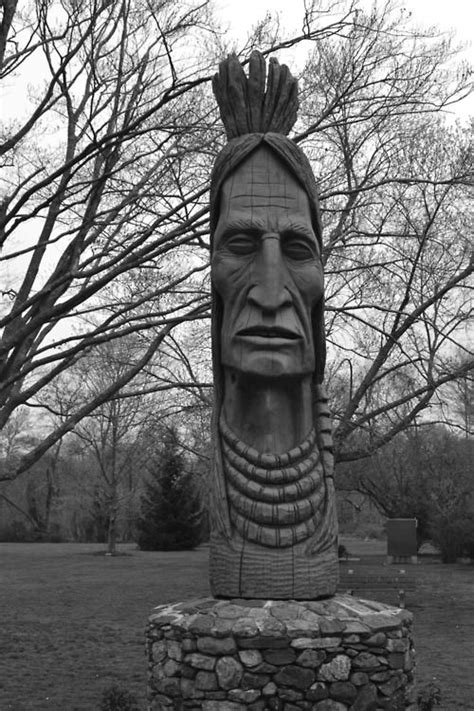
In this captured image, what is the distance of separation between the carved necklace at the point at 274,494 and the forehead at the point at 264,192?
172 cm

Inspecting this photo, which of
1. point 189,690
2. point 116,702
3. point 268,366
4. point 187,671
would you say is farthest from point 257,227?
point 116,702

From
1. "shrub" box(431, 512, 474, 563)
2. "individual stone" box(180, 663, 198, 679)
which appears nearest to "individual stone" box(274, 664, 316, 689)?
"individual stone" box(180, 663, 198, 679)

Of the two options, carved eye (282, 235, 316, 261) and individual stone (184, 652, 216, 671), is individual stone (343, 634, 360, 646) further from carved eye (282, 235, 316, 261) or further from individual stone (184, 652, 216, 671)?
carved eye (282, 235, 316, 261)

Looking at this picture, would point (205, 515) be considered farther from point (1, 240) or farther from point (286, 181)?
point (286, 181)

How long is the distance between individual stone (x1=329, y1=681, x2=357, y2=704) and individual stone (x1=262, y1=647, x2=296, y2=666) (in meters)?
0.33

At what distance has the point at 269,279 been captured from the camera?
5.52 meters

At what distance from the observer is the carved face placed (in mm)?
5492

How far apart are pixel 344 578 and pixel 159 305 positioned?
7213 mm

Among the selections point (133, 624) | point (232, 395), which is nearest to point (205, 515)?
point (133, 624)

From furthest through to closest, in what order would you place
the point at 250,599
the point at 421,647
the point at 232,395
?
the point at 421,647 → the point at 232,395 → the point at 250,599

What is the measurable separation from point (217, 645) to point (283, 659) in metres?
0.43

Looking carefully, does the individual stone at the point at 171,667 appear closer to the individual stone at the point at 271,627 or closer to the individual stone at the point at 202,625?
the individual stone at the point at 202,625

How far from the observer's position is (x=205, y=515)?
1379 inches

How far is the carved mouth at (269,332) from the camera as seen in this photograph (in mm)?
5484
